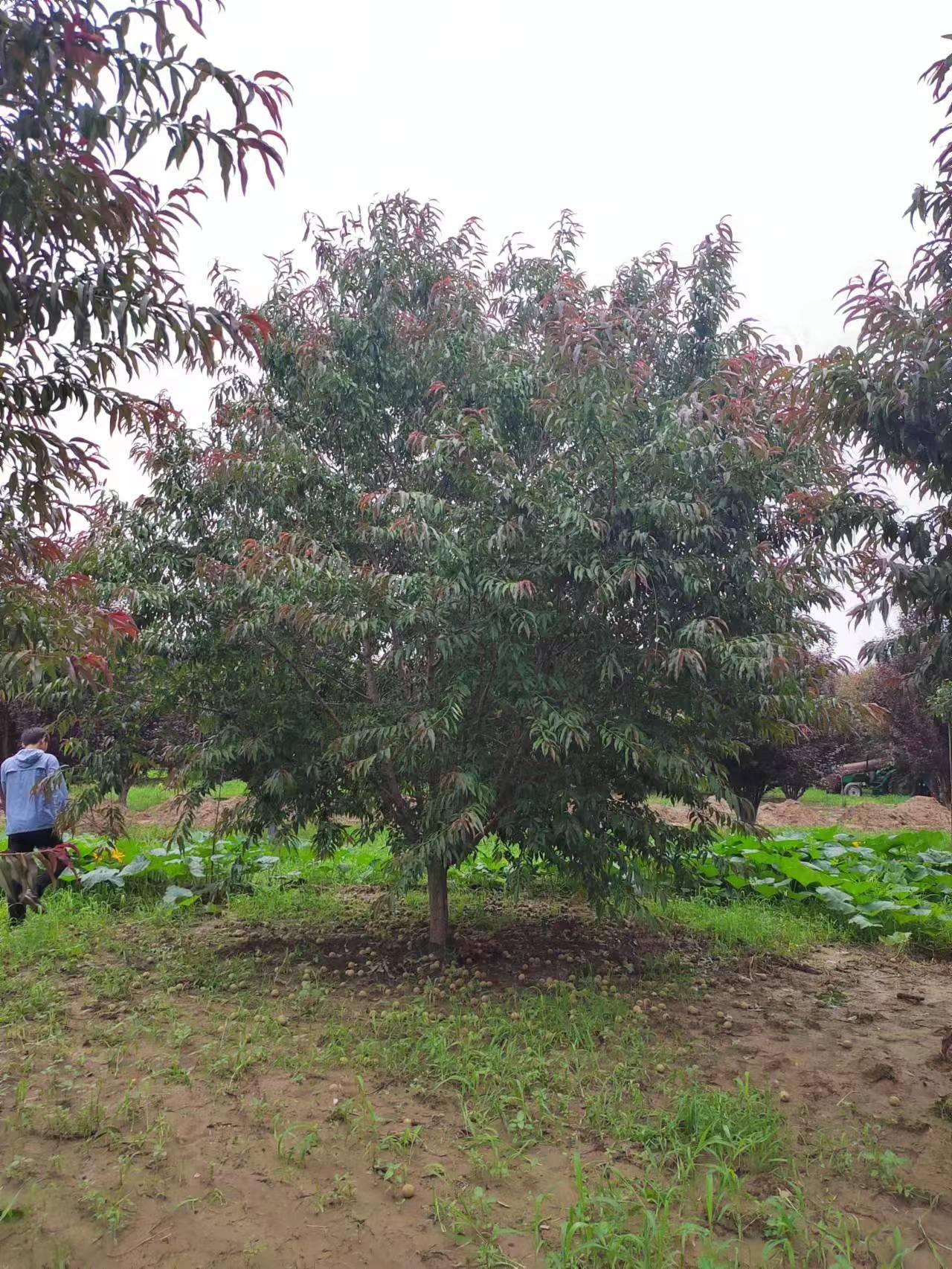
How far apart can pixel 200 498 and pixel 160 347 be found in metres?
3.06

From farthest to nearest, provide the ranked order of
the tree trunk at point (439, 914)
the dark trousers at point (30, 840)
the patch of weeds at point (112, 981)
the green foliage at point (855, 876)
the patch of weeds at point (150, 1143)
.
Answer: the dark trousers at point (30, 840), the green foliage at point (855, 876), the tree trunk at point (439, 914), the patch of weeds at point (112, 981), the patch of weeds at point (150, 1143)

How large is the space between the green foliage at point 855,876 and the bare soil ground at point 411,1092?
68cm

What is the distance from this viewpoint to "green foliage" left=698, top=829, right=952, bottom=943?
682cm

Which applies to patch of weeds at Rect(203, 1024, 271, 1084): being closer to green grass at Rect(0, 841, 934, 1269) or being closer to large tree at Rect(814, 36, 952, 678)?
green grass at Rect(0, 841, 934, 1269)

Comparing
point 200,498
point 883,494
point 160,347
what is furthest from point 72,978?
point 883,494

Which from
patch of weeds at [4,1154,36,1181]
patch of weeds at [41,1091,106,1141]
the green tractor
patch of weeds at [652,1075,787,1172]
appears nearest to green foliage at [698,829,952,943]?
patch of weeds at [652,1075,787,1172]

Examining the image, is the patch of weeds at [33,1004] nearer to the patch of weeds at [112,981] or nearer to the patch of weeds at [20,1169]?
the patch of weeds at [112,981]

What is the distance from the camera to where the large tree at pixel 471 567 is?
15.9 ft

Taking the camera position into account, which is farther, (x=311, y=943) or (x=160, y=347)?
(x=311, y=943)

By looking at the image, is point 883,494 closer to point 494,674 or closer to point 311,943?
point 494,674

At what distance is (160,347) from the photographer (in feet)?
8.62

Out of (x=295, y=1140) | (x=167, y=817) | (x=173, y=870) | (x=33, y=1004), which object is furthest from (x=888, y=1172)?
(x=167, y=817)

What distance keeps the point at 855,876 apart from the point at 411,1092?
566 centimetres

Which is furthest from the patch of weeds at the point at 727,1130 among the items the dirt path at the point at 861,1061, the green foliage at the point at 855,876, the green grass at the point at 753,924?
the green grass at the point at 753,924
